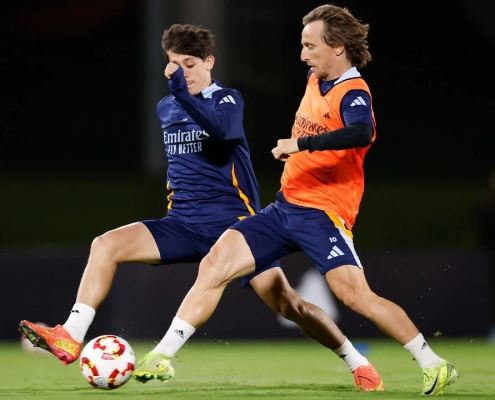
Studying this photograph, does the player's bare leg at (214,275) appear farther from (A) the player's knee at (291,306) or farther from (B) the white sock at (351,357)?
(B) the white sock at (351,357)

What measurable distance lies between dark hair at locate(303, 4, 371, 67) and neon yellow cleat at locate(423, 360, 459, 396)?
175 centimetres

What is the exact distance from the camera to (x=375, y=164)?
20219 mm

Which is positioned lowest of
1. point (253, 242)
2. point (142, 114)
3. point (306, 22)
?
point (142, 114)

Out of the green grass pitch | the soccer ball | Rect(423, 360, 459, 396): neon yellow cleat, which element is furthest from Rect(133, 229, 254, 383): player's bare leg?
Rect(423, 360, 459, 396): neon yellow cleat

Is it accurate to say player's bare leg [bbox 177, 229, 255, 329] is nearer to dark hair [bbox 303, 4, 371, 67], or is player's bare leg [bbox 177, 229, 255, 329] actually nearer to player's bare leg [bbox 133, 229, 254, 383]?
player's bare leg [bbox 133, 229, 254, 383]

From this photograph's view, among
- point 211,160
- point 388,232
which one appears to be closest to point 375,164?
point 388,232

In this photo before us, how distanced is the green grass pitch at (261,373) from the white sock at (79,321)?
33cm

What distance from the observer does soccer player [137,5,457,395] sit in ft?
20.5

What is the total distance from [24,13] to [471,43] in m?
8.19

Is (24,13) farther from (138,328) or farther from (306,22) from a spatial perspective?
(306,22)

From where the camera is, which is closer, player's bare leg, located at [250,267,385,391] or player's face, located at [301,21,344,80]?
player's face, located at [301,21,344,80]

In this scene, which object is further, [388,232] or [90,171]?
[90,171]

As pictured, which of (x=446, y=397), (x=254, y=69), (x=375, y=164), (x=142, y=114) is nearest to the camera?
(x=446, y=397)

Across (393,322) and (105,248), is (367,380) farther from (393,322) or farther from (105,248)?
(105,248)
